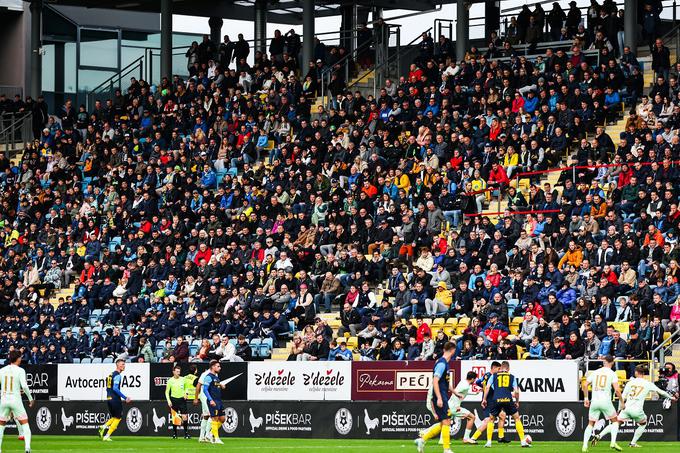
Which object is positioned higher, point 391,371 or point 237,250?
point 237,250

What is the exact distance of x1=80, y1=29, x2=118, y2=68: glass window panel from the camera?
6400cm

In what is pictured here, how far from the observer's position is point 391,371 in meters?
32.1

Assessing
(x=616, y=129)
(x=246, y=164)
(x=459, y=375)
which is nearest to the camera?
(x=459, y=375)

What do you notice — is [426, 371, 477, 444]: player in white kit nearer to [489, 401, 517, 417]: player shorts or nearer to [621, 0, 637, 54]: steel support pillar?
[489, 401, 517, 417]: player shorts

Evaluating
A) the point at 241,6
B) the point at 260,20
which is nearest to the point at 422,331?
the point at 260,20

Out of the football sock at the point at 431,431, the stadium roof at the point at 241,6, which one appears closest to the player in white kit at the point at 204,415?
the football sock at the point at 431,431

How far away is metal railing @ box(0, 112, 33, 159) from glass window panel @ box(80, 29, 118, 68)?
8784 mm

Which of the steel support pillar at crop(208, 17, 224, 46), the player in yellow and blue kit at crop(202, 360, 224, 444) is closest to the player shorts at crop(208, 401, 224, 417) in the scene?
the player in yellow and blue kit at crop(202, 360, 224, 444)

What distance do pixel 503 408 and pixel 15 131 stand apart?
1338 inches

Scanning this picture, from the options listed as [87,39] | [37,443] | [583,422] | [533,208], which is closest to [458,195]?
[533,208]

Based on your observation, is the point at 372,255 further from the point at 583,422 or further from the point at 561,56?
the point at 583,422

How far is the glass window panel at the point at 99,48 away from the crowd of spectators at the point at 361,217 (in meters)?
13.2

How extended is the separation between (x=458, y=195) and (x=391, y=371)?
8.06 meters

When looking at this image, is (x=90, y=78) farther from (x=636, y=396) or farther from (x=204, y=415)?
(x=636, y=396)
